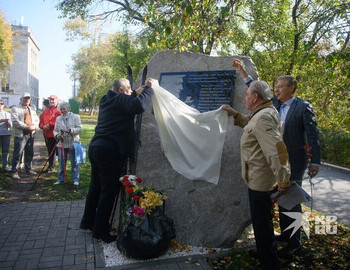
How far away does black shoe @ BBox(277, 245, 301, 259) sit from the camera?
3670 millimetres

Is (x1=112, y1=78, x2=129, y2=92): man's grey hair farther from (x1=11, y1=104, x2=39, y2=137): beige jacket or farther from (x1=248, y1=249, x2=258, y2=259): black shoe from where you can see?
(x1=11, y1=104, x2=39, y2=137): beige jacket

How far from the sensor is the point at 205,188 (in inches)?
156

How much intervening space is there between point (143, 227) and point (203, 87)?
2.21m

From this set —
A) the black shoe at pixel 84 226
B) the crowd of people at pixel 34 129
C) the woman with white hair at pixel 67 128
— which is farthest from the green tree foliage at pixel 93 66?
the black shoe at pixel 84 226

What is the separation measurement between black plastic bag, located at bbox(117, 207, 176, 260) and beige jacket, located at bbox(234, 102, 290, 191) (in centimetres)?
128

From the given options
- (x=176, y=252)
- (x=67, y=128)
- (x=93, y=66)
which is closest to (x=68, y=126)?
(x=67, y=128)

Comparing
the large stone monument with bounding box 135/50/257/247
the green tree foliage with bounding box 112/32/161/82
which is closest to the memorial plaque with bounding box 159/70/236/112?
the large stone monument with bounding box 135/50/257/247

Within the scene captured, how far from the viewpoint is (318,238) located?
14.4 ft

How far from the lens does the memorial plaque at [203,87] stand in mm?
4117

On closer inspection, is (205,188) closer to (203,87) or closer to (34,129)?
(203,87)

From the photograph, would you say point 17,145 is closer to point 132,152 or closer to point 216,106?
point 132,152

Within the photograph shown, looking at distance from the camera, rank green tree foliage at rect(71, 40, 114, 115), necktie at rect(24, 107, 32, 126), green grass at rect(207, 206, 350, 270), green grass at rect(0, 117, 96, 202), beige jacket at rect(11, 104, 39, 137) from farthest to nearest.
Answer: green tree foliage at rect(71, 40, 114, 115) → necktie at rect(24, 107, 32, 126) → beige jacket at rect(11, 104, 39, 137) → green grass at rect(0, 117, 96, 202) → green grass at rect(207, 206, 350, 270)

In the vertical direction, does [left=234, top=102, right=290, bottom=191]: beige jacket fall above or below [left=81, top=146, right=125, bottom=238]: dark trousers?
above

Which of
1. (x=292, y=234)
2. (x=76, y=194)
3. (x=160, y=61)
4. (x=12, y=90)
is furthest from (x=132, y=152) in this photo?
(x=12, y=90)
